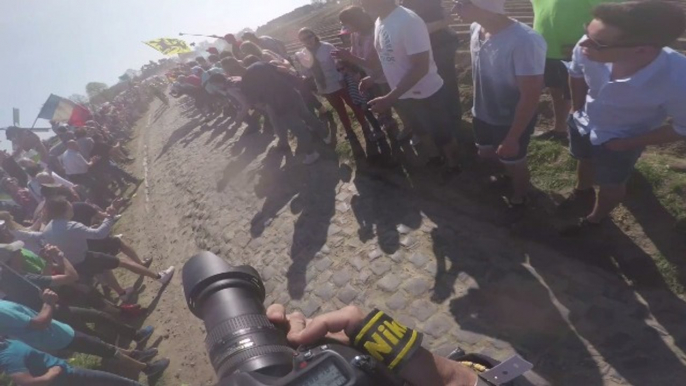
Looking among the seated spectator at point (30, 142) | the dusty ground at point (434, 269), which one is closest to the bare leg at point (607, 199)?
the dusty ground at point (434, 269)

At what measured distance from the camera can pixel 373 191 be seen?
5891 mm

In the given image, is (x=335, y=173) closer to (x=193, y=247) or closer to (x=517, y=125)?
(x=193, y=247)

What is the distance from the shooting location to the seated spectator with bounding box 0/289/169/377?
147 inches

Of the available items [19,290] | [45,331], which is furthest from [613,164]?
[19,290]

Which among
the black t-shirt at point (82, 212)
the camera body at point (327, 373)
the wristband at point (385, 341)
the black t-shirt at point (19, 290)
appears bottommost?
the black t-shirt at point (82, 212)

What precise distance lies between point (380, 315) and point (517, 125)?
8.57ft

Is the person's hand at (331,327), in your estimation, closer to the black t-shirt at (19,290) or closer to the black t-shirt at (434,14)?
the black t-shirt at (19,290)

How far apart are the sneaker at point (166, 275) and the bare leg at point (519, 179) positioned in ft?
17.1

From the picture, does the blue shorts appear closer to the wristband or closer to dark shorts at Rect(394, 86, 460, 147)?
dark shorts at Rect(394, 86, 460, 147)

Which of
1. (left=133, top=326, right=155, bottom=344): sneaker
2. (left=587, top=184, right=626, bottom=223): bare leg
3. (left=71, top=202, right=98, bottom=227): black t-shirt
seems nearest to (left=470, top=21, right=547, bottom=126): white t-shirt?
(left=587, top=184, right=626, bottom=223): bare leg

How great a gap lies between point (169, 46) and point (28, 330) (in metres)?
15.8

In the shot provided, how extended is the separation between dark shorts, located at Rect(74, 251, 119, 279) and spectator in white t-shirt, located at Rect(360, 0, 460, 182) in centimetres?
407

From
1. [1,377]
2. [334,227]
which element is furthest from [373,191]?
[1,377]

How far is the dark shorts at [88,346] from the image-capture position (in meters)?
4.29
